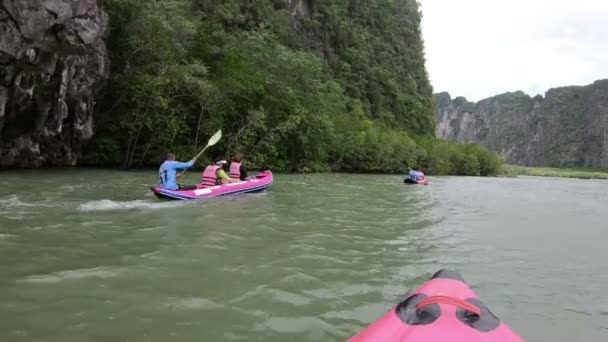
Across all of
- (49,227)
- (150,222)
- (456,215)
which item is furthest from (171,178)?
(456,215)

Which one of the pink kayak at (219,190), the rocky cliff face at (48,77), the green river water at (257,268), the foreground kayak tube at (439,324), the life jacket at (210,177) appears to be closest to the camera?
the foreground kayak tube at (439,324)

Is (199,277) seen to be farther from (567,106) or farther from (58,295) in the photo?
(567,106)

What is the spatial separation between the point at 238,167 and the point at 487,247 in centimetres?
712

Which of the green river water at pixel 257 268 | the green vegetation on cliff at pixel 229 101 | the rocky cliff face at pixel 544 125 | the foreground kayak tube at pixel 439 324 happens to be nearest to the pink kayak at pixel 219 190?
the green river water at pixel 257 268

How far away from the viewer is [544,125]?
11738 centimetres

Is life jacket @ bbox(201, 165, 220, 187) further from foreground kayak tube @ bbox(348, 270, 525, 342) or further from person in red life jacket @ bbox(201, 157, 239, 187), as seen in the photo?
foreground kayak tube @ bbox(348, 270, 525, 342)

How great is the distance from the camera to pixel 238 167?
12.3m

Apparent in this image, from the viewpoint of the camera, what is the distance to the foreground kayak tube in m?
2.46

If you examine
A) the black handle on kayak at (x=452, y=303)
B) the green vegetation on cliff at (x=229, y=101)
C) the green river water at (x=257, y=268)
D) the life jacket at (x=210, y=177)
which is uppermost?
the green vegetation on cliff at (x=229, y=101)

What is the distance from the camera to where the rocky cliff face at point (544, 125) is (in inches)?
4173

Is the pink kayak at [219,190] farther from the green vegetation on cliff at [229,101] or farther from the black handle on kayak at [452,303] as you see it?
the black handle on kayak at [452,303]

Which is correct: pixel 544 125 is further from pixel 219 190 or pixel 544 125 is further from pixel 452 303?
pixel 452 303

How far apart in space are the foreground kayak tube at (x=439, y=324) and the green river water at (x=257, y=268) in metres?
0.70

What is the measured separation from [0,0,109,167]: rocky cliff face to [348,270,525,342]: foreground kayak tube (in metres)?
12.3
